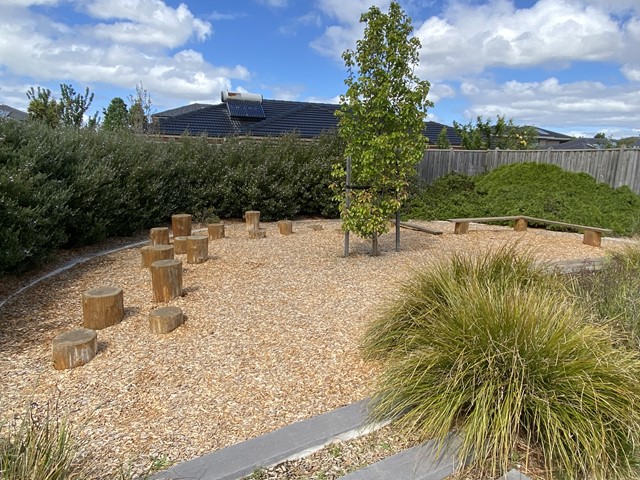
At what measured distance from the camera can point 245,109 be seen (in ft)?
57.5

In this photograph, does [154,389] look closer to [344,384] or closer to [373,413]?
[344,384]

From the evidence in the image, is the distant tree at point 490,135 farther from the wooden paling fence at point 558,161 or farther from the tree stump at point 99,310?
the tree stump at point 99,310

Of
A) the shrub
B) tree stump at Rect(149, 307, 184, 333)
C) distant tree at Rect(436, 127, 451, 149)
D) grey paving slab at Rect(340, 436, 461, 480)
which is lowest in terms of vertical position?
grey paving slab at Rect(340, 436, 461, 480)

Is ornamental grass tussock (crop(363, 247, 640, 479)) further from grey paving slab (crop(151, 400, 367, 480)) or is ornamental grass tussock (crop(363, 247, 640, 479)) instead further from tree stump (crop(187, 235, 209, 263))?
tree stump (crop(187, 235, 209, 263))

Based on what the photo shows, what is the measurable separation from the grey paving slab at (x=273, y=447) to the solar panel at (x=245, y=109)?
15793 millimetres

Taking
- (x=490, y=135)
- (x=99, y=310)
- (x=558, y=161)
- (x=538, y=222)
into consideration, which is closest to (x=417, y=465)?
(x=99, y=310)

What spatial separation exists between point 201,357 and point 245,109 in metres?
15.5

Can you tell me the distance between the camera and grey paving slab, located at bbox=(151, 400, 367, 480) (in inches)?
81.9

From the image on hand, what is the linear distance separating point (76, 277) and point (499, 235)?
7.86 metres

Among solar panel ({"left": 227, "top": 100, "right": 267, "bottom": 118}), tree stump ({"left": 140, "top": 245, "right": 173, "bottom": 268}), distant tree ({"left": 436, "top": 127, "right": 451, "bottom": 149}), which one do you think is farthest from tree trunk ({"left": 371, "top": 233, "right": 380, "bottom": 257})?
distant tree ({"left": 436, "top": 127, "right": 451, "bottom": 149})

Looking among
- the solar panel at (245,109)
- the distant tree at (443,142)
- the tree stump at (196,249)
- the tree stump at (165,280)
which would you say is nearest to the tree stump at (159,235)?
the tree stump at (196,249)

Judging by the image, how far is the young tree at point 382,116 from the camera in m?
6.20

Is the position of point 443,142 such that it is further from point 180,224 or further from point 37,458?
point 37,458

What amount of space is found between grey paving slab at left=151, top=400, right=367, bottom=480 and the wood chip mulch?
136mm
